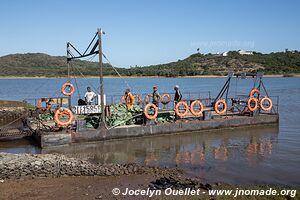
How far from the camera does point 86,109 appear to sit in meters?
16.3

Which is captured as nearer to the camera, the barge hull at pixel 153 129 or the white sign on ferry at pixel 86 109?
the barge hull at pixel 153 129

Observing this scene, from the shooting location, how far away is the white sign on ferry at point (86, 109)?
16.2 meters

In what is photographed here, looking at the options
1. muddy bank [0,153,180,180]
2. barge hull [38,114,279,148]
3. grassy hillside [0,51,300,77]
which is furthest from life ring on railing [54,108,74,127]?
grassy hillside [0,51,300,77]

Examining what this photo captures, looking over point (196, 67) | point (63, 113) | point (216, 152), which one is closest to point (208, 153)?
point (216, 152)

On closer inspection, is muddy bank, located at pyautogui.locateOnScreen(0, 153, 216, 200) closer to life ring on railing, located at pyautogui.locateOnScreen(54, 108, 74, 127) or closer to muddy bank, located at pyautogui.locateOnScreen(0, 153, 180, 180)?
muddy bank, located at pyautogui.locateOnScreen(0, 153, 180, 180)

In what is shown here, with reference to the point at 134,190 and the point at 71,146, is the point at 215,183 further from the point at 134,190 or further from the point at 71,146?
the point at 71,146

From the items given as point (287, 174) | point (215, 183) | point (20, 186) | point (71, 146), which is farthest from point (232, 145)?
point (20, 186)

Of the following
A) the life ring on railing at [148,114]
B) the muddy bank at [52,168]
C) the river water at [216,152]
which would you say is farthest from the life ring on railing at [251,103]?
the muddy bank at [52,168]

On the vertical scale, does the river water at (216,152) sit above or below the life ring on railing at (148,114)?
below

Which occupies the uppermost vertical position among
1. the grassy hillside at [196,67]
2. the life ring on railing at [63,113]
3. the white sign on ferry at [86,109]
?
the grassy hillside at [196,67]

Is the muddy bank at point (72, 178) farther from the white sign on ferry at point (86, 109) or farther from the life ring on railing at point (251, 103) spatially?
the life ring on railing at point (251, 103)

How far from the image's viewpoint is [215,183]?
407 inches

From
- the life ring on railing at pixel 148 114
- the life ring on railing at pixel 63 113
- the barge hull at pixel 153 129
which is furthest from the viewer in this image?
the life ring on railing at pixel 148 114

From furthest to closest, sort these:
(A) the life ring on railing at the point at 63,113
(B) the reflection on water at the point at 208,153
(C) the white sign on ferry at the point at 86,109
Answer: (C) the white sign on ferry at the point at 86,109 < (A) the life ring on railing at the point at 63,113 < (B) the reflection on water at the point at 208,153
